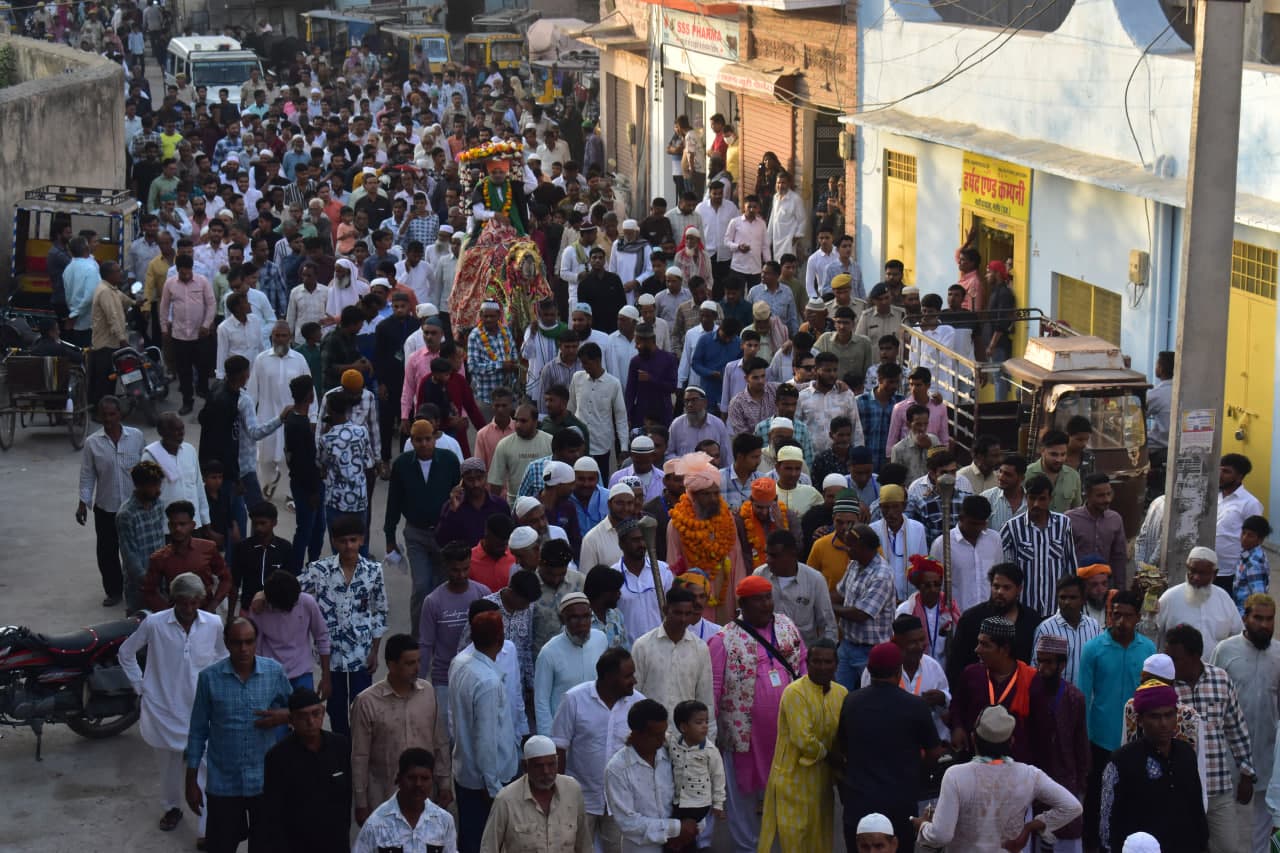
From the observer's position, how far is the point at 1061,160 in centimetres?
1719

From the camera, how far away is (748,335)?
14.6m

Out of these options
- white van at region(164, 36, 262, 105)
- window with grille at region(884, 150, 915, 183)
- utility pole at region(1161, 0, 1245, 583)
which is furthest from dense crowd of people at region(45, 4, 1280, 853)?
white van at region(164, 36, 262, 105)

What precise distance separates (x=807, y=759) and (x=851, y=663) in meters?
1.52

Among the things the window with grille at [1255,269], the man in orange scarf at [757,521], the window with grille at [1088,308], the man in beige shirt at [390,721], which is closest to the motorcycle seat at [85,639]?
the man in beige shirt at [390,721]

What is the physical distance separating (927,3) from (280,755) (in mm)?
15494

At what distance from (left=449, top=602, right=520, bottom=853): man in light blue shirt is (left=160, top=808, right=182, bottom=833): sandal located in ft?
6.21

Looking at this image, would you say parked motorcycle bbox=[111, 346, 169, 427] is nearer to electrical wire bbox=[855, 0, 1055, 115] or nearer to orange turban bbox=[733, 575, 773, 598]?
electrical wire bbox=[855, 0, 1055, 115]

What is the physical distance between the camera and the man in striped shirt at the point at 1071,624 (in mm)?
9227

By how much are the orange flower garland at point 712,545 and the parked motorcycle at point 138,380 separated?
28.7 feet

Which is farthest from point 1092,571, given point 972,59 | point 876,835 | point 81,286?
point 81,286

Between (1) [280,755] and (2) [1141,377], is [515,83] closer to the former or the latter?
(2) [1141,377]

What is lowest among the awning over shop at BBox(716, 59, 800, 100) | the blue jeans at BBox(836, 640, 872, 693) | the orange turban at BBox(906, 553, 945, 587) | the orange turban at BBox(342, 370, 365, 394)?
the blue jeans at BBox(836, 640, 872, 693)

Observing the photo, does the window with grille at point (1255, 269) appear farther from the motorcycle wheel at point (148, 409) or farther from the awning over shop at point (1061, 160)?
the motorcycle wheel at point (148, 409)

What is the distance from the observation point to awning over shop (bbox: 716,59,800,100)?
961 inches
